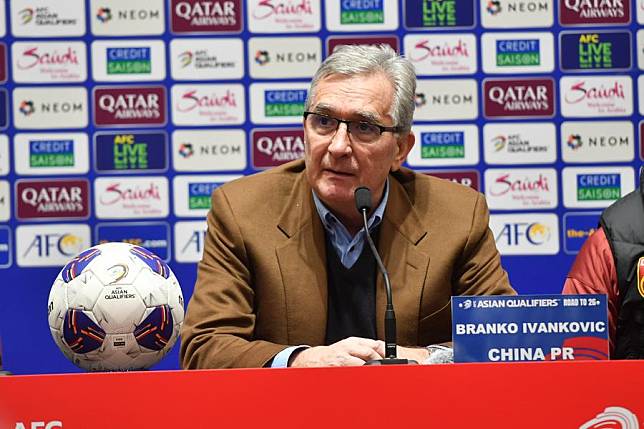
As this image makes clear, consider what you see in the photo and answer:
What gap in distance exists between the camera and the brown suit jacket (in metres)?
2.07

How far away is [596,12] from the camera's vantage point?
11.3 ft

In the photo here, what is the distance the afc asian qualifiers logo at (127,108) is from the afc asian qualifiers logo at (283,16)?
476mm

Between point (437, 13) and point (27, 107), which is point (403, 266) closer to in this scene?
point (437, 13)

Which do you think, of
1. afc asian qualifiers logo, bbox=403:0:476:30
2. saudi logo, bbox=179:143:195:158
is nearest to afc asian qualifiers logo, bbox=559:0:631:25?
afc asian qualifiers logo, bbox=403:0:476:30

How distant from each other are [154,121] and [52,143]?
1.30ft

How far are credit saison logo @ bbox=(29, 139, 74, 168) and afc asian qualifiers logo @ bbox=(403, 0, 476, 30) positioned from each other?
4.52 ft

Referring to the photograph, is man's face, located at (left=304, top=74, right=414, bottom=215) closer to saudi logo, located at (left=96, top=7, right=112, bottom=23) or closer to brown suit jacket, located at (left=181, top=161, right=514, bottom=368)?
brown suit jacket, located at (left=181, top=161, right=514, bottom=368)

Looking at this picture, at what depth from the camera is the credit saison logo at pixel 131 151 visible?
3359mm

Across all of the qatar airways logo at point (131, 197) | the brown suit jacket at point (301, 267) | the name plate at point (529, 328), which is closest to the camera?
the name plate at point (529, 328)

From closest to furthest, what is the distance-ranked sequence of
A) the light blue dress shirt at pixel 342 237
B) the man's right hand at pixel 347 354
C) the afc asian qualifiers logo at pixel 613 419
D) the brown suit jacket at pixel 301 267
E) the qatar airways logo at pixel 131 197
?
the afc asian qualifiers logo at pixel 613 419 < the man's right hand at pixel 347 354 < the brown suit jacket at pixel 301 267 < the light blue dress shirt at pixel 342 237 < the qatar airways logo at pixel 131 197

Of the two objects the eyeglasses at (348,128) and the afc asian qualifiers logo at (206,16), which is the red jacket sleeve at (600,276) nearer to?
the eyeglasses at (348,128)

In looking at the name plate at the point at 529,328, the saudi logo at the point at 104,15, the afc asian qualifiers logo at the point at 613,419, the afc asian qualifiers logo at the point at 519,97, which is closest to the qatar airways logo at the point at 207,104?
the saudi logo at the point at 104,15

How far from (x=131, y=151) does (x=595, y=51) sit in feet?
5.99

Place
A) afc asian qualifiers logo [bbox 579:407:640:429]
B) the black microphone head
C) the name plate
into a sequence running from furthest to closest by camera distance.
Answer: the black microphone head → the name plate → afc asian qualifiers logo [bbox 579:407:640:429]
